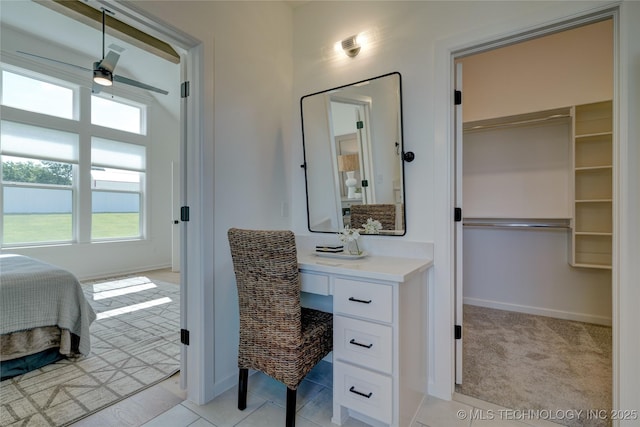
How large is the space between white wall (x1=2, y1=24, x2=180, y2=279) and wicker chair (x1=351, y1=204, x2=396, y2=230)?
178 inches

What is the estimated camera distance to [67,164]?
4605mm

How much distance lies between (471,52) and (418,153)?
0.65m

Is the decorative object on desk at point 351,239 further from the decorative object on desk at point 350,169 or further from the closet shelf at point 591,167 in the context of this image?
the closet shelf at point 591,167

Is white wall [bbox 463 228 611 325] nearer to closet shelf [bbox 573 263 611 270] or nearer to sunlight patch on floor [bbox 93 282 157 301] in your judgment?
closet shelf [bbox 573 263 611 270]

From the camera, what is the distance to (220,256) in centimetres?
181

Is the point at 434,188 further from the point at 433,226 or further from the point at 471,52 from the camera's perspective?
the point at 471,52

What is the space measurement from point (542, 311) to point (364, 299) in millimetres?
2737

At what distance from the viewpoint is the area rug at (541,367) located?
1668 mm

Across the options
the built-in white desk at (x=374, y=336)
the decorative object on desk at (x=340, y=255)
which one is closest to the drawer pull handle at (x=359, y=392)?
the built-in white desk at (x=374, y=336)

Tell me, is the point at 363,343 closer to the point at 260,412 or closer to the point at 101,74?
the point at 260,412

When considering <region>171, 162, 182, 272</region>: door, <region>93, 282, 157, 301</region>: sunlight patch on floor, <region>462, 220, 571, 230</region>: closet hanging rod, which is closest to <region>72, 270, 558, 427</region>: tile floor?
<region>462, 220, 571, 230</region>: closet hanging rod

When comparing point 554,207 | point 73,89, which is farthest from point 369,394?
point 73,89

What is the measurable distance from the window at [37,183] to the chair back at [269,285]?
465 cm

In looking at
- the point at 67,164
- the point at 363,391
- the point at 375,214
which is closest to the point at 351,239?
the point at 375,214
